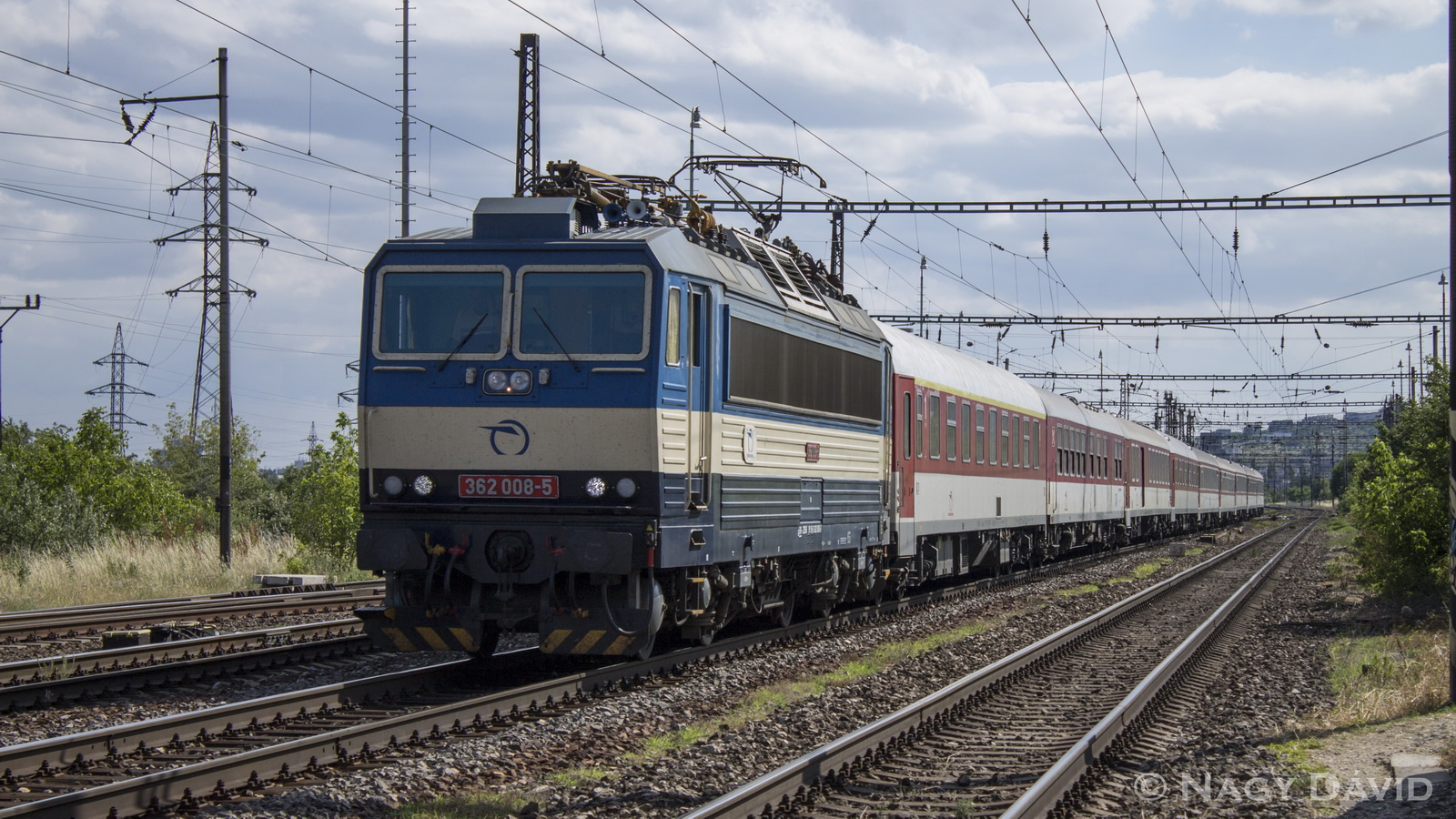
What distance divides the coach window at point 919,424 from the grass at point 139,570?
34.1 ft

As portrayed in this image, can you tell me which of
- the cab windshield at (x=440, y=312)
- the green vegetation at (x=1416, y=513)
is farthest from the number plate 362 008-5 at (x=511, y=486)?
the green vegetation at (x=1416, y=513)

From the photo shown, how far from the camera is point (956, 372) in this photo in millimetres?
21703

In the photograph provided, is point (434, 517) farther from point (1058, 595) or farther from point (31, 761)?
point (1058, 595)

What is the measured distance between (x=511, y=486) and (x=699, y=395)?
1700mm

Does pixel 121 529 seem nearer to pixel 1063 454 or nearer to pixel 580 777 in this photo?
pixel 1063 454

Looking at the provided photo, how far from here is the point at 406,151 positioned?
98.0ft

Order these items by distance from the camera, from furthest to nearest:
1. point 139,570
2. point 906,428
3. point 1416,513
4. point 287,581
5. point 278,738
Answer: point 139,570 → point 287,581 → point 1416,513 → point 906,428 → point 278,738

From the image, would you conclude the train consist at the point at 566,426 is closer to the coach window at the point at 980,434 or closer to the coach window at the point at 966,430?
the coach window at the point at 966,430

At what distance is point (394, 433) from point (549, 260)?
184 cm

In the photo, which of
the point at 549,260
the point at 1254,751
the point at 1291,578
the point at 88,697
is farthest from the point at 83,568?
the point at 1291,578

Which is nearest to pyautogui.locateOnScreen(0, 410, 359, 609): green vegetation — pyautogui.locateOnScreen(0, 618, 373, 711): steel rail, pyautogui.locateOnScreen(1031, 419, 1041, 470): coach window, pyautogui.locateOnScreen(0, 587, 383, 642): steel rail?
pyautogui.locateOnScreen(0, 587, 383, 642): steel rail

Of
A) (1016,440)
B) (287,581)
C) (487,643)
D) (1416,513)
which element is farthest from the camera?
(1016,440)

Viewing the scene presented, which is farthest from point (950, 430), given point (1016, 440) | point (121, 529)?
point (121, 529)

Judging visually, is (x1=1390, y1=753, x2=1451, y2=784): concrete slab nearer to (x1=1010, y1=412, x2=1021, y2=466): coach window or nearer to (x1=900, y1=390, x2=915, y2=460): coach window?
(x1=900, y1=390, x2=915, y2=460): coach window
